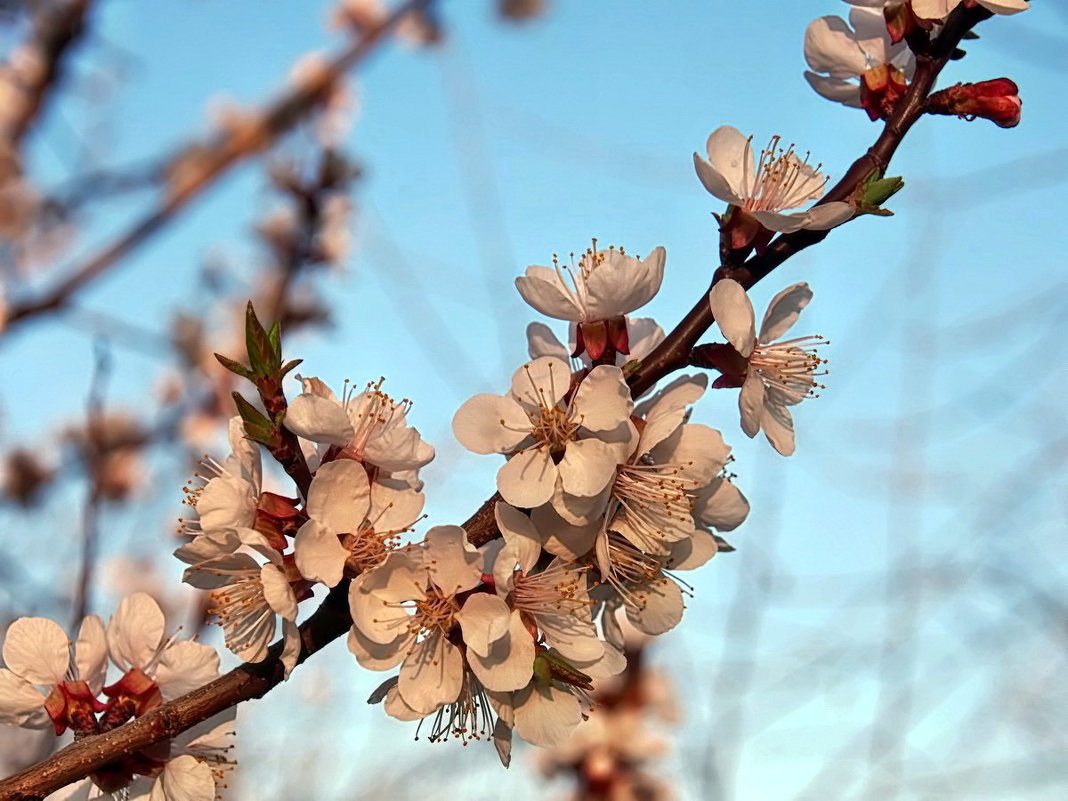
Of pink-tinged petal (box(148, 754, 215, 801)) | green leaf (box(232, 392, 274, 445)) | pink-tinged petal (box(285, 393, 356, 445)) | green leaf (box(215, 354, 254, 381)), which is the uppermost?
green leaf (box(215, 354, 254, 381))

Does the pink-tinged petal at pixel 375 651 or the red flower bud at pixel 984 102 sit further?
the red flower bud at pixel 984 102

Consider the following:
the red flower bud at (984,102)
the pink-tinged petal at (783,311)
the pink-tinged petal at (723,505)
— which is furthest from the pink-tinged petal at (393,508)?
the red flower bud at (984,102)

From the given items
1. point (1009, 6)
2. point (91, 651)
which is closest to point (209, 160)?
point (91, 651)

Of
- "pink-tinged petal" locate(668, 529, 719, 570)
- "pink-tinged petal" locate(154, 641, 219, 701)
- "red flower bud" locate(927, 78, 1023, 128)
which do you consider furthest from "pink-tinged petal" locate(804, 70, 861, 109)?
"pink-tinged petal" locate(154, 641, 219, 701)

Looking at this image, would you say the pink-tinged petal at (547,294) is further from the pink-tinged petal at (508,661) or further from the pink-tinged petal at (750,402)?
the pink-tinged petal at (508,661)

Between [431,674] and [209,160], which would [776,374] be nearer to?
[431,674]

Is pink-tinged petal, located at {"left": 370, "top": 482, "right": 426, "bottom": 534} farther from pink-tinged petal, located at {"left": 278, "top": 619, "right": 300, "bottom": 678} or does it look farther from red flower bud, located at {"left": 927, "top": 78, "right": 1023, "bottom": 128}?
red flower bud, located at {"left": 927, "top": 78, "right": 1023, "bottom": 128}
